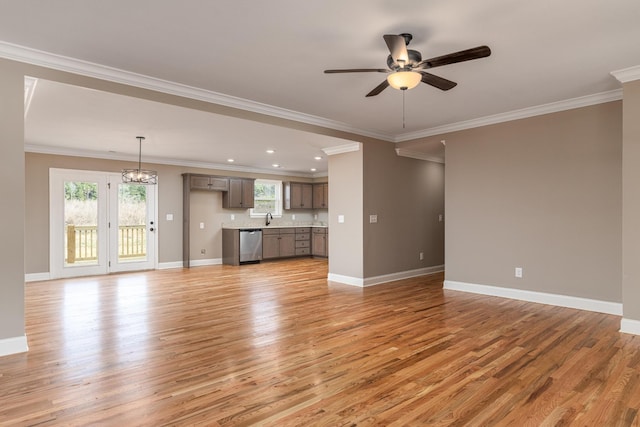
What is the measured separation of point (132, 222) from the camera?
7.81m

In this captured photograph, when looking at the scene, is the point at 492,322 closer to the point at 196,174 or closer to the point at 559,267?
the point at 559,267

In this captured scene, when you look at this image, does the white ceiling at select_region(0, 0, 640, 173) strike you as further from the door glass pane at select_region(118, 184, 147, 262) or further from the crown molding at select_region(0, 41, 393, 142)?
the door glass pane at select_region(118, 184, 147, 262)

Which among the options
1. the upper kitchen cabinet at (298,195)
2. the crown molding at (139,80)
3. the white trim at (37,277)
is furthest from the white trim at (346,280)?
the white trim at (37,277)

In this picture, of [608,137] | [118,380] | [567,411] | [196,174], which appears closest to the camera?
[567,411]

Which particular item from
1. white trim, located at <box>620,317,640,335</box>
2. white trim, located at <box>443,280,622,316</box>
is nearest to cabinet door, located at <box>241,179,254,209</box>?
white trim, located at <box>443,280,622,316</box>

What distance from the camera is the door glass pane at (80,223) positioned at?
702 cm

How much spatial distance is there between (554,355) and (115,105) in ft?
16.1

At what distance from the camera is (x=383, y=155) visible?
6430 mm

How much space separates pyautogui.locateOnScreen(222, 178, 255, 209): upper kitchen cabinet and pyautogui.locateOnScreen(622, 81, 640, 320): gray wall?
292 inches

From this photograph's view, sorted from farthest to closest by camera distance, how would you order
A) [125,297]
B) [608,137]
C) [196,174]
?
[196,174] < [125,297] < [608,137]

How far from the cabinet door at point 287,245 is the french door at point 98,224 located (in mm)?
3033

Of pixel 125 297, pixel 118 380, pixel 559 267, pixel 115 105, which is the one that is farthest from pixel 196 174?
pixel 559 267

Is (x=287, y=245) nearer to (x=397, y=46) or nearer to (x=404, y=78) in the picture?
(x=404, y=78)

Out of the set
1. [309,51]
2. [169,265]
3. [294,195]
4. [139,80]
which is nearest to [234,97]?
[139,80]
